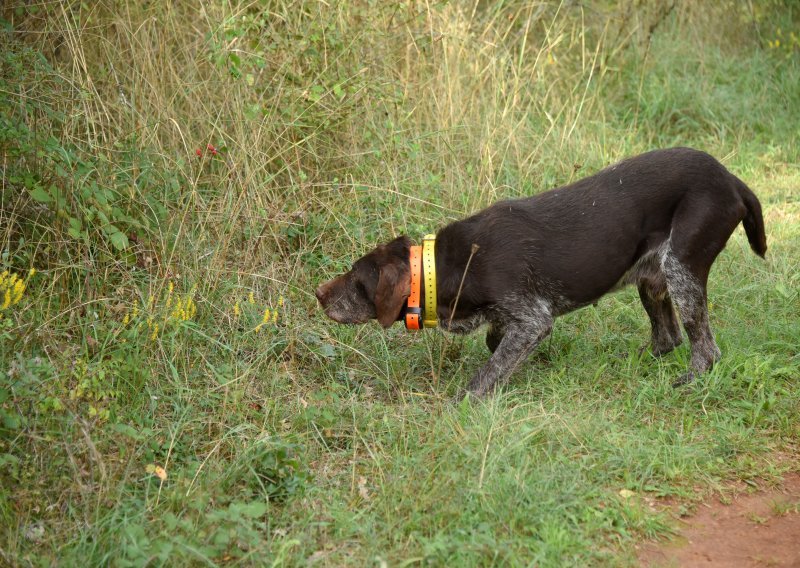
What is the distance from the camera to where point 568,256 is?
17.0 feet

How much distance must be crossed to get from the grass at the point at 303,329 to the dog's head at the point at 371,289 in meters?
0.27

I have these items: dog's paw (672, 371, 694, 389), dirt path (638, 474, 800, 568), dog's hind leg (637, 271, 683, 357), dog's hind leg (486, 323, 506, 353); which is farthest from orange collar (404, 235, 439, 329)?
dirt path (638, 474, 800, 568)

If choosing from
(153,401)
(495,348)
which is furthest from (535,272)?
(153,401)

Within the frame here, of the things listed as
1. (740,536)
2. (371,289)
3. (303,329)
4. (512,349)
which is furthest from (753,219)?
(303,329)

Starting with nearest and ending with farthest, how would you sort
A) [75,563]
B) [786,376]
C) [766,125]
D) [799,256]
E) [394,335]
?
[75,563] < [786,376] < [394,335] < [799,256] < [766,125]

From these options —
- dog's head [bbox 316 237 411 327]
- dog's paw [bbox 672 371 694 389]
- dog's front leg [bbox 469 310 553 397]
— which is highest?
dog's head [bbox 316 237 411 327]

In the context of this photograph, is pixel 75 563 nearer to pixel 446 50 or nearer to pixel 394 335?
pixel 394 335

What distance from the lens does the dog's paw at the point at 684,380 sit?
17.0 feet

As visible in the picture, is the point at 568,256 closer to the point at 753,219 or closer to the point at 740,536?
the point at 753,219

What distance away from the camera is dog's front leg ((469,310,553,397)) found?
5.12m

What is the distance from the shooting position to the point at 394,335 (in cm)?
586

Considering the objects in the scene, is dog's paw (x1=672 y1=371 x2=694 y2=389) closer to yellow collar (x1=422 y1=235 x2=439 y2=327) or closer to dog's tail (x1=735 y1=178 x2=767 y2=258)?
dog's tail (x1=735 y1=178 x2=767 y2=258)

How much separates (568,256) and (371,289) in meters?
1.14

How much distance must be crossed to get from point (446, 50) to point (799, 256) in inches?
126
